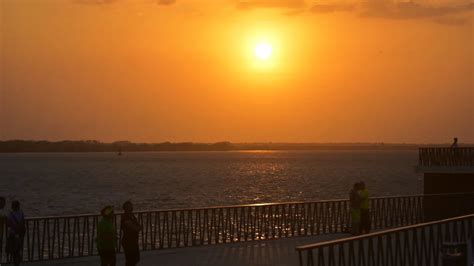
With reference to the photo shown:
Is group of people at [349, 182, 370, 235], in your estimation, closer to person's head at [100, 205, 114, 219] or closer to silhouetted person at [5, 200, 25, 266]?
person's head at [100, 205, 114, 219]

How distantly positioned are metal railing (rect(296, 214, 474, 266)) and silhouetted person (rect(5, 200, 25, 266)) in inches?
245

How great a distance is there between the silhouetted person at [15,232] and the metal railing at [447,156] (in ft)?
76.7

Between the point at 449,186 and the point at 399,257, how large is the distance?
76.6 ft

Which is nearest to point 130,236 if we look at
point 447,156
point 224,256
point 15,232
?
point 15,232

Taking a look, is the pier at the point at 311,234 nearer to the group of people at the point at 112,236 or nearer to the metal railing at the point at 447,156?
the metal railing at the point at 447,156

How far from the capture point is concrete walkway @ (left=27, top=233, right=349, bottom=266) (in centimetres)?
2011

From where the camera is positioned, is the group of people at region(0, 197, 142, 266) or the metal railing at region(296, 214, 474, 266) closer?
the metal railing at region(296, 214, 474, 266)

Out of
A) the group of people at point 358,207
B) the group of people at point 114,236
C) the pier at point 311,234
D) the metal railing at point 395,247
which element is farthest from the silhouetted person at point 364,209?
the group of people at point 114,236

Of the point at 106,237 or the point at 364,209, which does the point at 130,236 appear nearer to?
the point at 106,237

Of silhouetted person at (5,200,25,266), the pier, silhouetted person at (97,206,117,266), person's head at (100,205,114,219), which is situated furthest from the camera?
silhouetted person at (5,200,25,266)

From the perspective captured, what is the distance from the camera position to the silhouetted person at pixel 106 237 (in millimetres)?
17344

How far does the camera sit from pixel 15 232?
19000 mm

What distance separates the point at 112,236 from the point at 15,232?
2741 mm

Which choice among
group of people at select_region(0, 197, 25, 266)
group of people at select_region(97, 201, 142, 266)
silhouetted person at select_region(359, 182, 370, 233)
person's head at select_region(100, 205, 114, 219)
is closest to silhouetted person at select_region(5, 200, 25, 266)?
group of people at select_region(0, 197, 25, 266)
